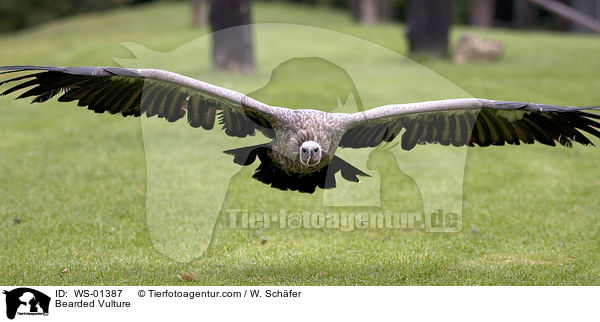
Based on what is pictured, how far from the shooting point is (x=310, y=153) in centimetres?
456

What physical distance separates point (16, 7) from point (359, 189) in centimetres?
3131

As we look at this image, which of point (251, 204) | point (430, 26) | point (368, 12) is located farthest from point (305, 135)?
point (368, 12)

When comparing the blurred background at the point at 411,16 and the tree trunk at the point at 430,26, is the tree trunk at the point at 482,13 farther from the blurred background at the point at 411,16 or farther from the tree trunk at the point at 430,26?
the tree trunk at the point at 430,26

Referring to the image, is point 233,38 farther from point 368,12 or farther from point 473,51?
point 368,12

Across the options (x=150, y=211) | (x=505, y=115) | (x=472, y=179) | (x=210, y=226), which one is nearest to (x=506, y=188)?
(x=472, y=179)

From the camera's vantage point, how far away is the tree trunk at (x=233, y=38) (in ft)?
41.7

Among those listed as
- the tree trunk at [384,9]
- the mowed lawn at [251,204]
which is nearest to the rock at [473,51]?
the mowed lawn at [251,204]

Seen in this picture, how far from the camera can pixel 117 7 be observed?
37.5 m

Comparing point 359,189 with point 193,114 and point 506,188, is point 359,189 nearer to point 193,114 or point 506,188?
point 506,188

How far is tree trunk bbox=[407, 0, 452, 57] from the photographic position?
601 inches

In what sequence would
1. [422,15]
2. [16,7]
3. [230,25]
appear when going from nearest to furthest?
[230,25] < [422,15] < [16,7]

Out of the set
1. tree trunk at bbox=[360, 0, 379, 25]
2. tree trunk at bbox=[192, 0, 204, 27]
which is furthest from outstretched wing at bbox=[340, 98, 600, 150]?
tree trunk at bbox=[360, 0, 379, 25]
